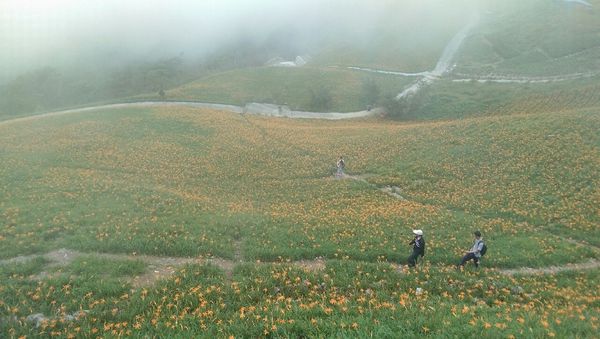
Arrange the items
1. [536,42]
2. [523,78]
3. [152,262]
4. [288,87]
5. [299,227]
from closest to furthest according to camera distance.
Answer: [152,262]
[299,227]
[523,78]
[288,87]
[536,42]

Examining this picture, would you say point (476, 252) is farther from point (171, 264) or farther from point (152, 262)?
point (152, 262)

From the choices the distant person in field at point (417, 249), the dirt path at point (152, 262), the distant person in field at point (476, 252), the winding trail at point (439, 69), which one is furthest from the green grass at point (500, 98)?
the dirt path at point (152, 262)

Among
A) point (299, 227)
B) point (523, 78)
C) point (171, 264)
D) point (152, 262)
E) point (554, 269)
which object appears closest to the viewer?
point (171, 264)

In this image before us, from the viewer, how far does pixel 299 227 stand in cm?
2025

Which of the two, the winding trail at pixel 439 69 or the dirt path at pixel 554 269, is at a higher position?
the winding trail at pixel 439 69

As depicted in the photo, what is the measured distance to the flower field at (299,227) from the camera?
1052cm

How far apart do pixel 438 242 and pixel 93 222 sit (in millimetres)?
16404

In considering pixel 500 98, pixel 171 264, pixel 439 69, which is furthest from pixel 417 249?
pixel 439 69

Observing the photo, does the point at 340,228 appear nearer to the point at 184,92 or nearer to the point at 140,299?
the point at 140,299

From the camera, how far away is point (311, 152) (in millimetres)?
39000

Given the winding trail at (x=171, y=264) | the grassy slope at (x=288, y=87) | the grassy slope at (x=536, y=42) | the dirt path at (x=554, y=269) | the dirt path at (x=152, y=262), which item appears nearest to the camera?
the dirt path at (x=152, y=262)

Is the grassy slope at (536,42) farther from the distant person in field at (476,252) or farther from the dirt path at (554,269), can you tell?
the distant person in field at (476,252)

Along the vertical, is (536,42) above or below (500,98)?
above

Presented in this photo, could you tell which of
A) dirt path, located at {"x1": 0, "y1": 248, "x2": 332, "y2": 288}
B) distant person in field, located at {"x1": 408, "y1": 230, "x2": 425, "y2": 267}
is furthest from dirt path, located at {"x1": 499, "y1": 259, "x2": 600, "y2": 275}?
dirt path, located at {"x1": 0, "y1": 248, "x2": 332, "y2": 288}
